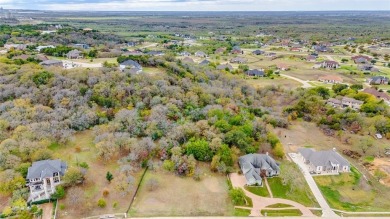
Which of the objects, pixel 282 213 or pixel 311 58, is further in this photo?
pixel 311 58

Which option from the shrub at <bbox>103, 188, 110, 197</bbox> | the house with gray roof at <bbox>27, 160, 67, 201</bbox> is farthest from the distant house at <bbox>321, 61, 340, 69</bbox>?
the house with gray roof at <bbox>27, 160, 67, 201</bbox>

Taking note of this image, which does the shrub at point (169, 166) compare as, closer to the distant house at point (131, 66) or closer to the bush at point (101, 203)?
the bush at point (101, 203)

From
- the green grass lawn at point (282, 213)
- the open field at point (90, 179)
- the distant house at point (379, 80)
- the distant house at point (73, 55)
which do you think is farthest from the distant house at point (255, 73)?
the green grass lawn at point (282, 213)

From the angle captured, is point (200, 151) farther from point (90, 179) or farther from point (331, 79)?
point (331, 79)

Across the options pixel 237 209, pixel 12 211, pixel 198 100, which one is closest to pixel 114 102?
pixel 198 100

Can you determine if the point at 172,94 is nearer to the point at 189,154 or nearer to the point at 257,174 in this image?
the point at 189,154

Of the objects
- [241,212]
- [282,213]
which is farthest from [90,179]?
[282,213]
